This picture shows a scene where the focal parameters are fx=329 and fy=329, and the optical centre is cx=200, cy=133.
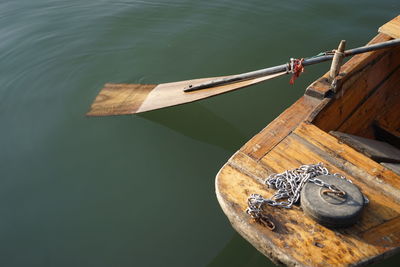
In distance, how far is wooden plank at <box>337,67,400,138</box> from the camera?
13.8 ft

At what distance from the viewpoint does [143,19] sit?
738 centimetres

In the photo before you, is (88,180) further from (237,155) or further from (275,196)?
(275,196)

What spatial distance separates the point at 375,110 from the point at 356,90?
72 centimetres

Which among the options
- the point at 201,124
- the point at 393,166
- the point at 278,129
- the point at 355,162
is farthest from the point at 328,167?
the point at 201,124

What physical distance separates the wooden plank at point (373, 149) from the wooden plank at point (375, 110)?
1.14 ft

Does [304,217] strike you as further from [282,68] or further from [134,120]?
[134,120]

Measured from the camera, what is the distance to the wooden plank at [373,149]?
3.44 metres

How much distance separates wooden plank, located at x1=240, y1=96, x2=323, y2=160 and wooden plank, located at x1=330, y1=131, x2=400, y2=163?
38cm

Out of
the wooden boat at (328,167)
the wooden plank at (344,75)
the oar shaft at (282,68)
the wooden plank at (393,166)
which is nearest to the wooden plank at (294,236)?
the wooden boat at (328,167)

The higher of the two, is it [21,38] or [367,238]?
[21,38]

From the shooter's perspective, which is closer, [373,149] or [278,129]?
[278,129]

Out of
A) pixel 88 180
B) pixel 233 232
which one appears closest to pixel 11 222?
pixel 88 180

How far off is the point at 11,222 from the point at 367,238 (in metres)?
3.85

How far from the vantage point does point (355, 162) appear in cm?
290
